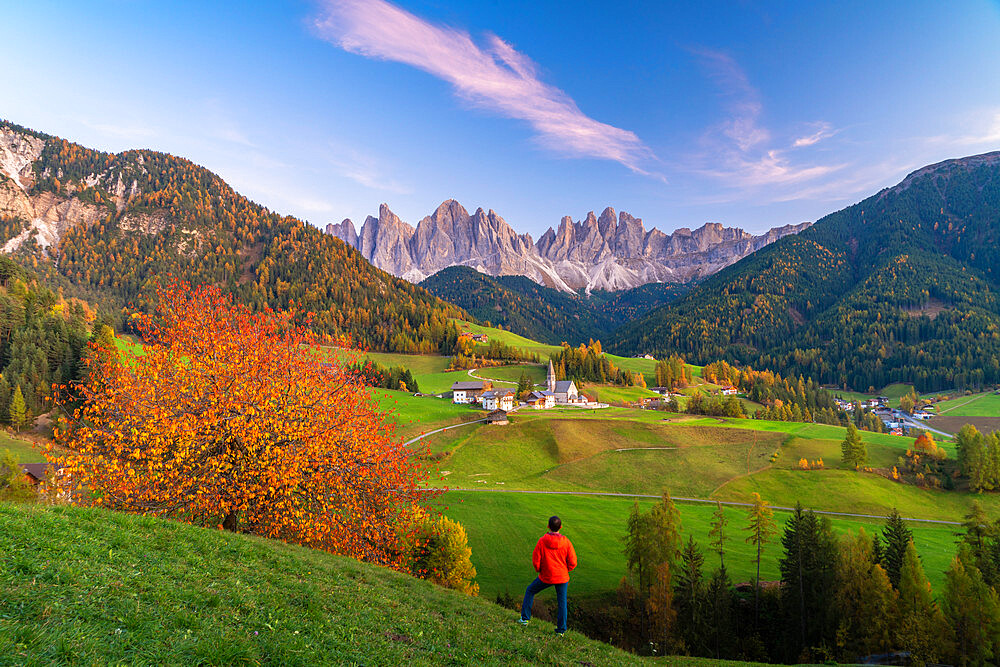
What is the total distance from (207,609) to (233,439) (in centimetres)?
1360

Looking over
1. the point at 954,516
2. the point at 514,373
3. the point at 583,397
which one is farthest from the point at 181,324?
the point at 514,373

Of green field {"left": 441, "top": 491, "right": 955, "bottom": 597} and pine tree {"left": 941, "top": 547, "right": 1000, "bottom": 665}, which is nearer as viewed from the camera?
pine tree {"left": 941, "top": 547, "right": 1000, "bottom": 665}

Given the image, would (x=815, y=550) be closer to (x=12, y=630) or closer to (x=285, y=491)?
(x=285, y=491)

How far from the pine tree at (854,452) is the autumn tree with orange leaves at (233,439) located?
87392 mm

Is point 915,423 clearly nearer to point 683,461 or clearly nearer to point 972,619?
point 683,461

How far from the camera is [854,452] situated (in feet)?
251

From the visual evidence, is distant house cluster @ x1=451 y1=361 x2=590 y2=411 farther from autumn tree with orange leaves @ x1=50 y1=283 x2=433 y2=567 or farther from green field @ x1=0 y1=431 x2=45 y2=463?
autumn tree with orange leaves @ x1=50 y1=283 x2=433 y2=567

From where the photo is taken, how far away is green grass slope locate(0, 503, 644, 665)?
6.63 metres

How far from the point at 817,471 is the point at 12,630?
9596cm

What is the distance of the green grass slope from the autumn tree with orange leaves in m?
5.37

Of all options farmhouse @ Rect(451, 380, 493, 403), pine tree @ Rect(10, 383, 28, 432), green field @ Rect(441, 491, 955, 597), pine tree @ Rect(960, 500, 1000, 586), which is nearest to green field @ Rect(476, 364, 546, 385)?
farmhouse @ Rect(451, 380, 493, 403)

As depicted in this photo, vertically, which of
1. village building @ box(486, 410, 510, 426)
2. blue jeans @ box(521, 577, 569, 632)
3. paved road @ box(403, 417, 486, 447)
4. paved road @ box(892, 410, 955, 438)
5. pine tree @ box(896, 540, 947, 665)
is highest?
blue jeans @ box(521, 577, 569, 632)

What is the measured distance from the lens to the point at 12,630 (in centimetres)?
598

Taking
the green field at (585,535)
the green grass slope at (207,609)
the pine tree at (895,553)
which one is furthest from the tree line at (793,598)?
Answer: the green grass slope at (207,609)
